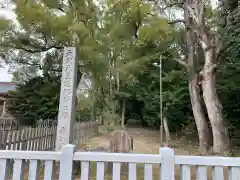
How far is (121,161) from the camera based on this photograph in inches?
81.7

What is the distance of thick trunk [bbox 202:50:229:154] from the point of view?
310 inches

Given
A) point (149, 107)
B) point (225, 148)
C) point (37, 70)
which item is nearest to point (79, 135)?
point (149, 107)

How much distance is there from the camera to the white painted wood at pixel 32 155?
2135mm

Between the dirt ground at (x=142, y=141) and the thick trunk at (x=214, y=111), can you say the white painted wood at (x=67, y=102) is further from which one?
A: the thick trunk at (x=214, y=111)

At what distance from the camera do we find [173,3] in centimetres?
1026

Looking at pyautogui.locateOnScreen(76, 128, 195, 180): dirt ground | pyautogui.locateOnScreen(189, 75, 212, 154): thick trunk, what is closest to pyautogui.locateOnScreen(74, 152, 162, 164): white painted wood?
pyautogui.locateOnScreen(76, 128, 195, 180): dirt ground

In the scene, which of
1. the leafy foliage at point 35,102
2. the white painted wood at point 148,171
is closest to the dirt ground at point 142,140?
the leafy foliage at point 35,102

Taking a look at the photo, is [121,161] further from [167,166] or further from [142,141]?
[142,141]

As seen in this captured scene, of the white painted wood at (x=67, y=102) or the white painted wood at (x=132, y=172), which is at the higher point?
the white painted wood at (x=67, y=102)

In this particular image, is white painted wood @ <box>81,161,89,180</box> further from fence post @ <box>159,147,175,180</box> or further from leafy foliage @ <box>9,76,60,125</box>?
leafy foliage @ <box>9,76,60,125</box>

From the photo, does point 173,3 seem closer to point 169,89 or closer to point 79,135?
point 169,89

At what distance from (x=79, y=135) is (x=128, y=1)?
6670 mm

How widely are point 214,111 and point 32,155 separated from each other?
7.24 metres

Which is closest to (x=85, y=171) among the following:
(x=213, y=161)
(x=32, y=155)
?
(x=32, y=155)
